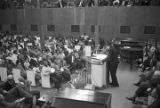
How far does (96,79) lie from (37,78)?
2.59m

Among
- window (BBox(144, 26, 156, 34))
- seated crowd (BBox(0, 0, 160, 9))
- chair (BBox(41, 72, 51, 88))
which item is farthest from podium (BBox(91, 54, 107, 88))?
window (BBox(144, 26, 156, 34))

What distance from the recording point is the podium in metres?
8.42

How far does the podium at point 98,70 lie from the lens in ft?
27.6

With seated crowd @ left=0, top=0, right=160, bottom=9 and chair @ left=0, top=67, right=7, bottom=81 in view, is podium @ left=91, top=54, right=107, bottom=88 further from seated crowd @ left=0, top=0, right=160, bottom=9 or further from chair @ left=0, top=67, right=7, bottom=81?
seated crowd @ left=0, top=0, right=160, bottom=9

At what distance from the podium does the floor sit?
1.37ft

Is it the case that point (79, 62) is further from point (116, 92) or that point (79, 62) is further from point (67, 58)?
point (116, 92)

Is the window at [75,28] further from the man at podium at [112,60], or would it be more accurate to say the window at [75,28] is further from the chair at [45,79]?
the chair at [45,79]

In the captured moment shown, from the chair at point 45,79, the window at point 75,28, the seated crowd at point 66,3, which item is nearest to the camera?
the chair at point 45,79

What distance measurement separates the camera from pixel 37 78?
9320 mm

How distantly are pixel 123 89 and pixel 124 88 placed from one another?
12 centimetres

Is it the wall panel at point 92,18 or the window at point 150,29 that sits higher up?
the wall panel at point 92,18

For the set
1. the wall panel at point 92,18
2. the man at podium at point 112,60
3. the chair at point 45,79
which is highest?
the wall panel at point 92,18

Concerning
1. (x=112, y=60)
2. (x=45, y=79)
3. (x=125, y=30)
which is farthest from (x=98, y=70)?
(x=125, y=30)

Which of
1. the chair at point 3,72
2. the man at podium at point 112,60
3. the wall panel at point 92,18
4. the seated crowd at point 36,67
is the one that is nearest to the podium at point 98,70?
the man at podium at point 112,60
